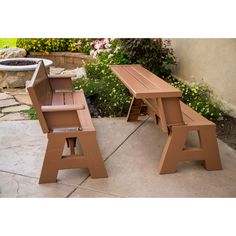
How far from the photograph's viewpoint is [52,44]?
977 centimetres

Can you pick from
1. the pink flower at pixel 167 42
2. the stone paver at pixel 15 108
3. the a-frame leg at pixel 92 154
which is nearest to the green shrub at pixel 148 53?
the pink flower at pixel 167 42

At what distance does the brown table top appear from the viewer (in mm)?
2959

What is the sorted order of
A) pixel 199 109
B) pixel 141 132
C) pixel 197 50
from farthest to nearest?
pixel 197 50 → pixel 199 109 → pixel 141 132

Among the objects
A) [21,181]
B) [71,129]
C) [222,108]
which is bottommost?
[222,108]

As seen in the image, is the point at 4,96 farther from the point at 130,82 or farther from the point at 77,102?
the point at 130,82

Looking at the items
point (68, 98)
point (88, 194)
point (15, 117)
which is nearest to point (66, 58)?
point (15, 117)

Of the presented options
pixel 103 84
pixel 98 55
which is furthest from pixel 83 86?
pixel 98 55

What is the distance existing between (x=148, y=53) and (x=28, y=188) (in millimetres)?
3776

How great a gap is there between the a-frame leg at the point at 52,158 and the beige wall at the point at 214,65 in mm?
2819

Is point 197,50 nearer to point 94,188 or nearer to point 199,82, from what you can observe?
point 199,82

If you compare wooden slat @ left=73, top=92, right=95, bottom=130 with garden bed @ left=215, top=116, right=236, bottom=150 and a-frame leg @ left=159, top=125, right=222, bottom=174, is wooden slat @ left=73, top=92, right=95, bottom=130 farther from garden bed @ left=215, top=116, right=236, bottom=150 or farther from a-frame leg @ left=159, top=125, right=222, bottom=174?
garden bed @ left=215, top=116, right=236, bottom=150

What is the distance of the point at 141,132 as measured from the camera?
175 inches

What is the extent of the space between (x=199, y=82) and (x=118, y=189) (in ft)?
11.1

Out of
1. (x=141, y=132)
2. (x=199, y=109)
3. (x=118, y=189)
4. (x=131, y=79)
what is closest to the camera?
(x=118, y=189)
